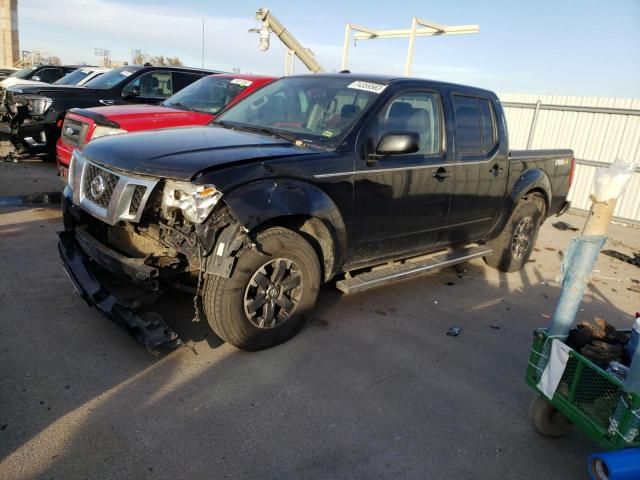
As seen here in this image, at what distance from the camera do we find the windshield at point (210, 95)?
7.29 metres

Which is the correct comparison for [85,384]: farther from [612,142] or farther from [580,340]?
[612,142]

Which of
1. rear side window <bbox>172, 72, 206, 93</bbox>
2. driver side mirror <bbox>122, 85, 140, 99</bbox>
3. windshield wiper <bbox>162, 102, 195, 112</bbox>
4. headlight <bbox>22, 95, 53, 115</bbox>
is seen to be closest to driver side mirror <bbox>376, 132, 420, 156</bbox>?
windshield wiper <bbox>162, 102, 195, 112</bbox>

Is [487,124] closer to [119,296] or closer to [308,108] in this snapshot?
[308,108]

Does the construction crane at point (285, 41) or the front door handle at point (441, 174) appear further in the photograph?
the construction crane at point (285, 41)

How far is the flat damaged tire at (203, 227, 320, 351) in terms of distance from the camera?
10.5 ft

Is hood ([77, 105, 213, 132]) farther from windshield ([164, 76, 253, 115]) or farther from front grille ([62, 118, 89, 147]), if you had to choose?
windshield ([164, 76, 253, 115])

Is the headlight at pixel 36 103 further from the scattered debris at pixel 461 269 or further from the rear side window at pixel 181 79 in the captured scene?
the scattered debris at pixel 461 269

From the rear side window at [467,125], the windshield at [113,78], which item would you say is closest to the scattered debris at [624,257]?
the rear side window at [467,125]

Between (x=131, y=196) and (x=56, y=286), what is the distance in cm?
170

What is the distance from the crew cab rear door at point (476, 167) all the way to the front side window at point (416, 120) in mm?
231

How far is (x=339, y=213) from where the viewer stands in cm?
365

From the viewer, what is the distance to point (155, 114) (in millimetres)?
6465

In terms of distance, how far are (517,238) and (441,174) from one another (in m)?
2.05

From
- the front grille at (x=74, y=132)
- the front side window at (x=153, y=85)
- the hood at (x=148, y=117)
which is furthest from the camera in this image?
the front side window at (x=153, y=85)
